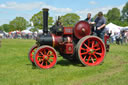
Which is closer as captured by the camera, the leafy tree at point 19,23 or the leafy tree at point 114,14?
the leafy tree at point 19,23

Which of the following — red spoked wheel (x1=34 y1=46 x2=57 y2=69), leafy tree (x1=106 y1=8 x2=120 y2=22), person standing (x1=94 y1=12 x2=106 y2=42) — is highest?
leafy tree (x1=106 y1=8 x2=120 y2=22)

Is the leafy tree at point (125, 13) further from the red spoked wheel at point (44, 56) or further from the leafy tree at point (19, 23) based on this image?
the red spoked wheel at point (44, 56)

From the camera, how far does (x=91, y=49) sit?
240 inches

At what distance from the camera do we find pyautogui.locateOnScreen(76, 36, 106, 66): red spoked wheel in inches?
234

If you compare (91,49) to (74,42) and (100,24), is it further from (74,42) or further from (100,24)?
(100,24)

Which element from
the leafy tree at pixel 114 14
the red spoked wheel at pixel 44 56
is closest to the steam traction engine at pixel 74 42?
the red spoked wheel at pixel 44 56

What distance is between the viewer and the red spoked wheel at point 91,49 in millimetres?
5953

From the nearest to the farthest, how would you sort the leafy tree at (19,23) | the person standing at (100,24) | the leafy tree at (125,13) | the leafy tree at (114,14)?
the person standing at (100,24) → the leafy tree at (19,23) → the leafy tree at (114,14) → the leafy tree at (125,13)

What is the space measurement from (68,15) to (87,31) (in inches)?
2991

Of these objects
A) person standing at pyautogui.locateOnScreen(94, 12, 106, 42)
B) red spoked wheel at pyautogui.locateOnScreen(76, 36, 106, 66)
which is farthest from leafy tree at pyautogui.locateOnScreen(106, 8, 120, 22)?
red spoked wheel at pyautogui.locateOnScreen(76, 36, 106, 66)

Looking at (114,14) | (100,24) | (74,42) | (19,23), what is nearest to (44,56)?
(74,42)

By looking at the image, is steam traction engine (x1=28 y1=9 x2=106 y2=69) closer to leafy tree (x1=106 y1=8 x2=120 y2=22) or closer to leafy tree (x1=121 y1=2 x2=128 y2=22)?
leafy tree (x1=106 y1=8 x2=120 y2=22)

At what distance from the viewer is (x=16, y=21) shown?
3789 inches

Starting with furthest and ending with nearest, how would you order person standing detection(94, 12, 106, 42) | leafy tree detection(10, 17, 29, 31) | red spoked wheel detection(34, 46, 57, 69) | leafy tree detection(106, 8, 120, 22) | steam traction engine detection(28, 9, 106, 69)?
leafy tree detection(106, 8, 120, 22)
leafy tree detection(10, 17, 29, 31)
person standing detection(94, 12, 106, 42)
steam traction engine detection(28, 9, 106, 69)
red spoked wheel detection(34, 46, 57, 69)
